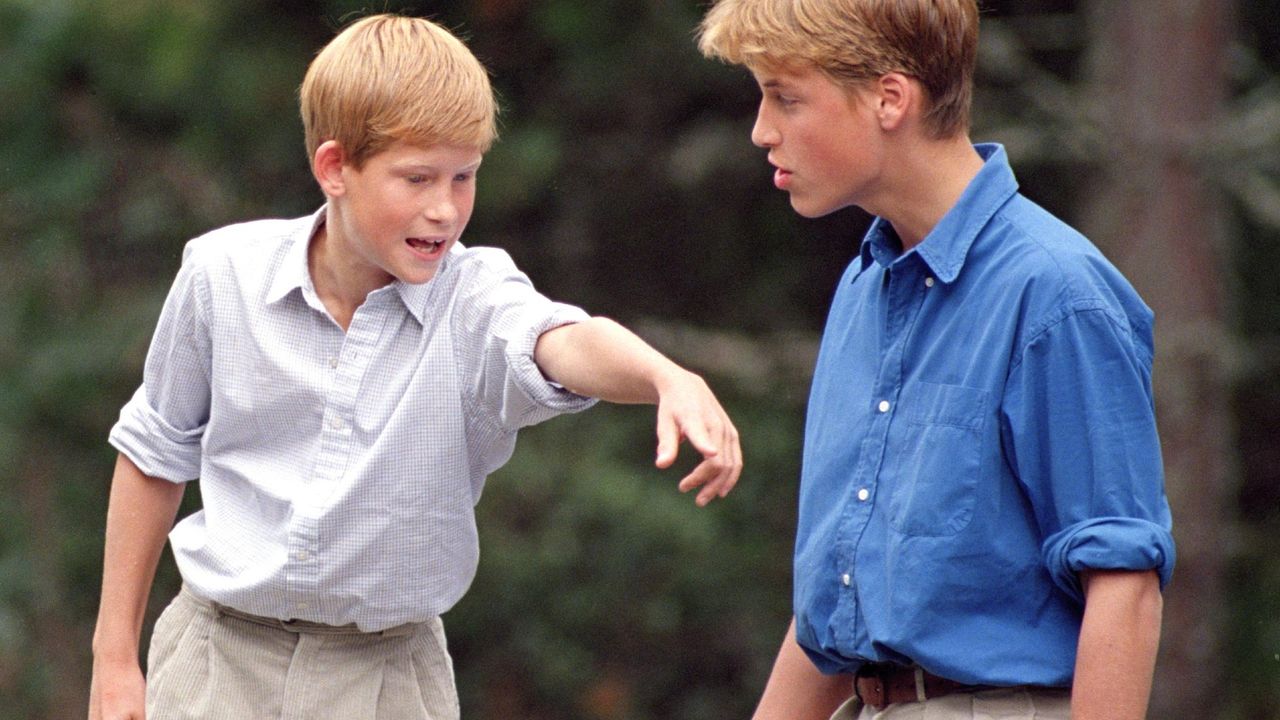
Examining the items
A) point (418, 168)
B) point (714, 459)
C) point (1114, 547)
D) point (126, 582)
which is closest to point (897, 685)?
point (1114, 547)

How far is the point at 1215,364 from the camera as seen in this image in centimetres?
622

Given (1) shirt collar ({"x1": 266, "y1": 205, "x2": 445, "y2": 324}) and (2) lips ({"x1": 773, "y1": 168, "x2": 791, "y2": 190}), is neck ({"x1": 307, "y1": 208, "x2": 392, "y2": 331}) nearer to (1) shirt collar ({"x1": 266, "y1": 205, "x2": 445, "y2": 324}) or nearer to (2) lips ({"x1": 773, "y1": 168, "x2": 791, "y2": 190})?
(1) shirt collar ({"x1": 266, "y1": 205, "x2": 445, "y2": 324})

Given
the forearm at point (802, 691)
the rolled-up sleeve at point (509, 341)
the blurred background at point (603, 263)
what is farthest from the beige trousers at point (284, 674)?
the blurred background at point (603, 263)

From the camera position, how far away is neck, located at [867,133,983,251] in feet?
7.31

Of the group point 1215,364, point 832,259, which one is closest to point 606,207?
point 832,259

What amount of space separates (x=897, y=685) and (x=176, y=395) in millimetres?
1076

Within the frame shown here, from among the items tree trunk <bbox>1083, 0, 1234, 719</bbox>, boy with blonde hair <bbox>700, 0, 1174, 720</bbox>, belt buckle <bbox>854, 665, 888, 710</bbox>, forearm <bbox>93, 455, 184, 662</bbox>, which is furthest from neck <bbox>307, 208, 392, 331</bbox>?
tree trunk <bbox>1083, 0, 1234, 719</bbox>

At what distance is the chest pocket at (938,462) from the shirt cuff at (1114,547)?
0.40 ft

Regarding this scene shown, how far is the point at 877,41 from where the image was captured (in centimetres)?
219

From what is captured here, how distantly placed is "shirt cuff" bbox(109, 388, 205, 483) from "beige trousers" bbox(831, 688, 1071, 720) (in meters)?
1.09

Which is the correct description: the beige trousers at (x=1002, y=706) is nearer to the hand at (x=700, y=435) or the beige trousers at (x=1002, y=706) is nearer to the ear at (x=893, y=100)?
the hand at (x=700, y=435)

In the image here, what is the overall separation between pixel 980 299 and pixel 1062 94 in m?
4.85

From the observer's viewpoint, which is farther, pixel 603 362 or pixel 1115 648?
pixel 603 362

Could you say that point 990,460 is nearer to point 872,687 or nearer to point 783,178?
point 872,687
